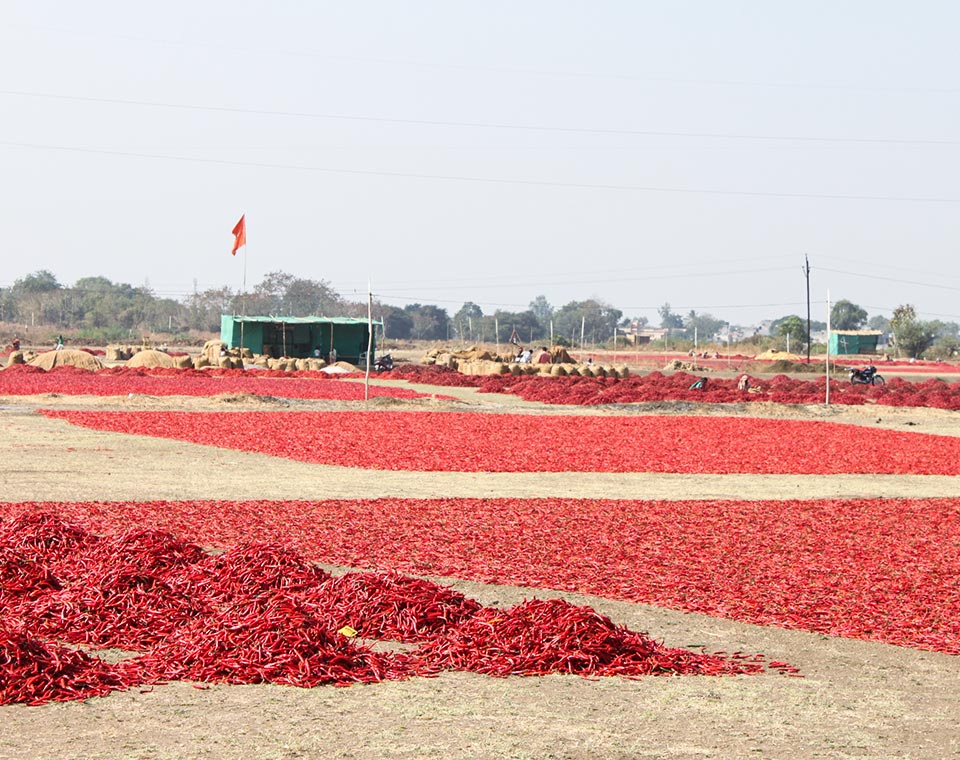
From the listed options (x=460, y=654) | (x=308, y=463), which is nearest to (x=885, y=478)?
(x=308, y=463)

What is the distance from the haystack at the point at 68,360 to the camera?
223ft

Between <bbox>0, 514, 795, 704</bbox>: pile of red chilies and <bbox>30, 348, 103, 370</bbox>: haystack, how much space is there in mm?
58380

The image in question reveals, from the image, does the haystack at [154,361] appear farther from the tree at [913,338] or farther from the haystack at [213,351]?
the tree at [913,338]

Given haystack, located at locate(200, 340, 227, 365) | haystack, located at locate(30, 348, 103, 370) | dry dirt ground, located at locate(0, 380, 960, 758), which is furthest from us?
haystack, located at locate(200, 340, 227, 365)

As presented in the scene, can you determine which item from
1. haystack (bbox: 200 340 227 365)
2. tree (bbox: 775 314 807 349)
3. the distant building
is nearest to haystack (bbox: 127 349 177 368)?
haystack (bbox: 200 340 227 365)

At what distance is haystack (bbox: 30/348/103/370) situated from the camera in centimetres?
6788

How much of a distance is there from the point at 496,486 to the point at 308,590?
10993 millimetres

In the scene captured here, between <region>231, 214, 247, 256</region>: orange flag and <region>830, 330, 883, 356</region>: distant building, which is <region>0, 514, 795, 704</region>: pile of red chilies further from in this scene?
<region>830, 330, 883, 356</region>: distant building

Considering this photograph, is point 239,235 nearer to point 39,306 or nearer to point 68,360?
point 68,360

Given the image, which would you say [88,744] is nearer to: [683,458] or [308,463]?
[308,463]

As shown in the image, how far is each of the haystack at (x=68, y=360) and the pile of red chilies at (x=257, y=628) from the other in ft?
192

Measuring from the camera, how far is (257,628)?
9484mm

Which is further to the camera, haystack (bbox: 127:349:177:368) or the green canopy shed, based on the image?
the green canopy shed

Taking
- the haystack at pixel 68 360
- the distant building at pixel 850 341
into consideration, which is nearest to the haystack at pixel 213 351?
the haystack at pixel 68 360
